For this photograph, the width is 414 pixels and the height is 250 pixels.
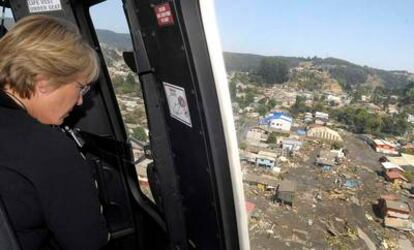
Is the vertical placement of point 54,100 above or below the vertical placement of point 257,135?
above

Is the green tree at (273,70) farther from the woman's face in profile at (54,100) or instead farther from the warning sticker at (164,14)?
the woman's face in profile at (54,100)

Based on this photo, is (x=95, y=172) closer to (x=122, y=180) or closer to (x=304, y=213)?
(x=122, y=180)

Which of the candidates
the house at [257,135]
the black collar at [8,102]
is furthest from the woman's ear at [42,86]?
the house at [257,135]

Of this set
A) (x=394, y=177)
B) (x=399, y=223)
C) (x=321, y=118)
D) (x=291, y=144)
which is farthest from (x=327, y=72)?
(x=399, y=223)

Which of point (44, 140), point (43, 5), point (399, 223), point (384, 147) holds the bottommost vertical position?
point (399, 223)

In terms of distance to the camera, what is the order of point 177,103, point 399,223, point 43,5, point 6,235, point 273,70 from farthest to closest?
point 43,5
point 177,103
point 273,70
point 399,223
point 6,235

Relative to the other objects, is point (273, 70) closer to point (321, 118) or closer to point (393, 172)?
point (321, 118)

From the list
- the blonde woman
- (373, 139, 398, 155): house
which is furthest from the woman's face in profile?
(373, 139, 398, 155): house

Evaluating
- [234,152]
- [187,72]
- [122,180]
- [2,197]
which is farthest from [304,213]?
[122,180]

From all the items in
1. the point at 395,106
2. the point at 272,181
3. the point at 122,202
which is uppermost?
the point at 395,106
